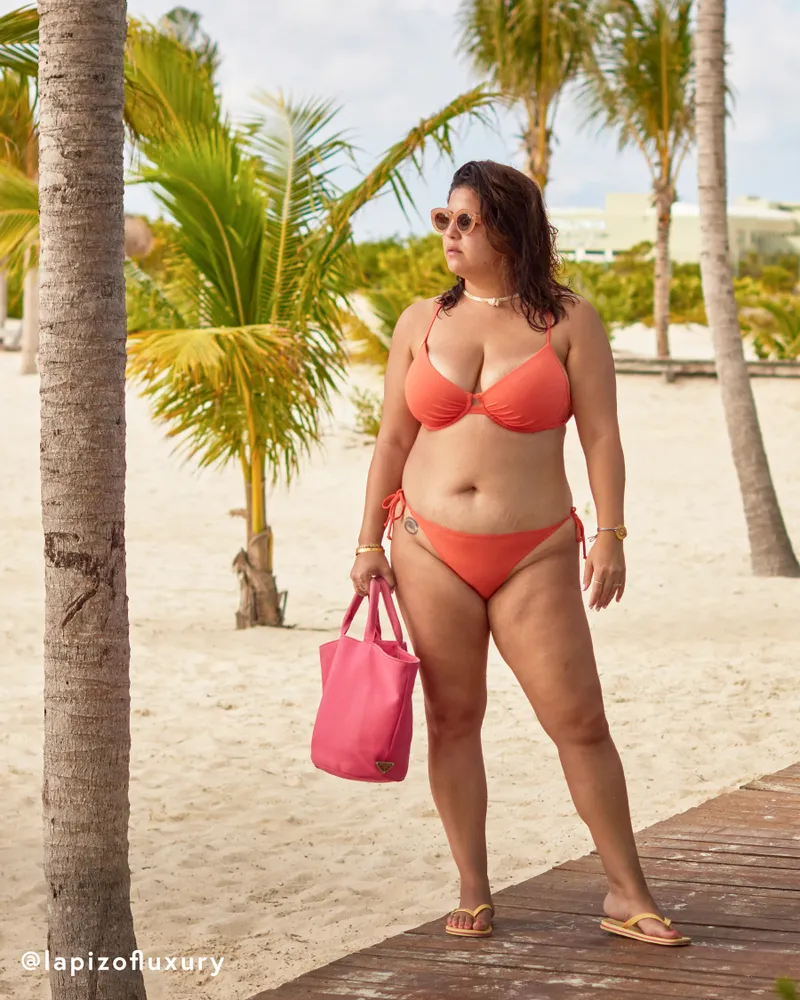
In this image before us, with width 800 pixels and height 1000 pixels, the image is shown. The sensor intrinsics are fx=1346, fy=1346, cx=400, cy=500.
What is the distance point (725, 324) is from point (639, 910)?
7885mm

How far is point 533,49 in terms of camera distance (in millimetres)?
19859

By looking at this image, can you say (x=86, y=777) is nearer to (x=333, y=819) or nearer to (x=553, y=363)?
(x=553, y=363)

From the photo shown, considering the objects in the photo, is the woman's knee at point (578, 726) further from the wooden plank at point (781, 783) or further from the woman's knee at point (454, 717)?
the wooden plank at point (781, 783)

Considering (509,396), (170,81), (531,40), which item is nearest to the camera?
(509,396)

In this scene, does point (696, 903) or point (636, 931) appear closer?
point (636, 931)

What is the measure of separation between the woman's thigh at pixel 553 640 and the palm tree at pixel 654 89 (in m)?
18.7

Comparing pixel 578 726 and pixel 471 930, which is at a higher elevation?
pixel 578 726

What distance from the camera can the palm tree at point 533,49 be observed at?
19.5m

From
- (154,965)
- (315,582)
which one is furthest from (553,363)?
(315,582)

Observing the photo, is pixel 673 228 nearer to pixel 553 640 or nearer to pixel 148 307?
pixel 148 307

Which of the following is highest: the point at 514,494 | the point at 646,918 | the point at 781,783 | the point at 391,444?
the point at 391,444

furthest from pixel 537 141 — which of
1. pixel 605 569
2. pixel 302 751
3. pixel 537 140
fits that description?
pixel 605 569

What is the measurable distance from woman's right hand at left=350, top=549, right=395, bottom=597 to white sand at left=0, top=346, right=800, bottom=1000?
133 cm

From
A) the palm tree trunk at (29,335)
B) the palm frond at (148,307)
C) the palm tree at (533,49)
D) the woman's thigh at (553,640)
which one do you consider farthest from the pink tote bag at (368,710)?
the palm tree trunk at (29,335)
